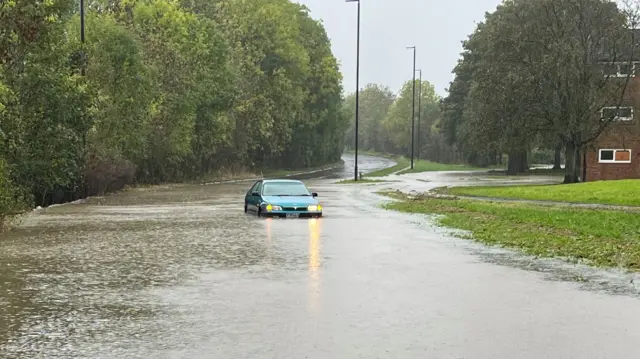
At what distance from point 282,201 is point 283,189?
1.56 m

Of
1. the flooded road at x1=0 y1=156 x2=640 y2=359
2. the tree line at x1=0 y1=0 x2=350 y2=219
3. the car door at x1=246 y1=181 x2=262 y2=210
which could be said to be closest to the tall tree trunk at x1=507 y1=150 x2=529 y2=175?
the tree line at x1=0 y1=0 x2=350 y2=219

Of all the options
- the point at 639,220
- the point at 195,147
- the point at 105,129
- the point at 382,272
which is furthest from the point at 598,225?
the point at 195,147

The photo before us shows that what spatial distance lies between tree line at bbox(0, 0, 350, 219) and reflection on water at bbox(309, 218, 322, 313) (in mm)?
8012

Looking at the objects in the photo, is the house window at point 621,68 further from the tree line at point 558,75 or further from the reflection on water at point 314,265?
the reflection on water at point 314,265

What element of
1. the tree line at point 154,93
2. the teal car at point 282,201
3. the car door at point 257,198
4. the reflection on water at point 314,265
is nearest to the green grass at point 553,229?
the reflection on water at point 314,265

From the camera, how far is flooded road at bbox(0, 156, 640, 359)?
6.89m

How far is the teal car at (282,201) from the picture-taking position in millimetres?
22062

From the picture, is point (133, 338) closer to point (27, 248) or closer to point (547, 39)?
point (27, 248)

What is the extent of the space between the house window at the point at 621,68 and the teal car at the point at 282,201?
24.9 m

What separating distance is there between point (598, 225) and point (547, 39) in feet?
82.8

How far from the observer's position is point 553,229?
18.1 meters

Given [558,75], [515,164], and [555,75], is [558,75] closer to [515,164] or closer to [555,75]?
[555,75]

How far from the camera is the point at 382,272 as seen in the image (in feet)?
37.9

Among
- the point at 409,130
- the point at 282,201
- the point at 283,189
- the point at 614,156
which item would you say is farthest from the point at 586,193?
the point at 409,130
